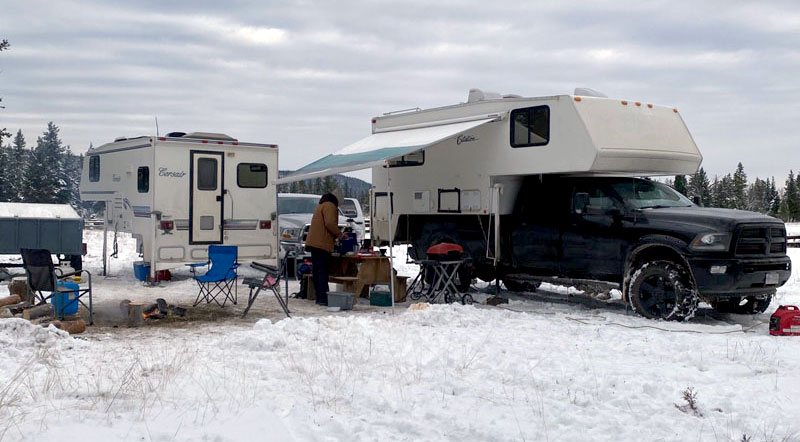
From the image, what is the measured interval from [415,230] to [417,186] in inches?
28.2

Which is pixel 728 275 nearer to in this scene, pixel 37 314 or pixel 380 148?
pixel 380 148

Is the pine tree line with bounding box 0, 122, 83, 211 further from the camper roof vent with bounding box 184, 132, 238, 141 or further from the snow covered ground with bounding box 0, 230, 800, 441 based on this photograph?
the snow covered ground with bounding box 0, 230, 800, 441

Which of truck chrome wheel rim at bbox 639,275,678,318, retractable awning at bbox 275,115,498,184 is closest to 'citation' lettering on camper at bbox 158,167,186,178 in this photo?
retractable awning at bbox 275,115,498,184

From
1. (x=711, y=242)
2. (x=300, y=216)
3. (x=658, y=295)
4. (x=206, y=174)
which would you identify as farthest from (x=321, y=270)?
(x=300, y=216)

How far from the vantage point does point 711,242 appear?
9.02 metres

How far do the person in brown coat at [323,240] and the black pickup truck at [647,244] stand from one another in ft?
7.97

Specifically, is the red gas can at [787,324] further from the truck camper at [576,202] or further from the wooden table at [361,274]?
the wooden table at [361,274]

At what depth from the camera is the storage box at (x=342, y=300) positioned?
10516 millimetres

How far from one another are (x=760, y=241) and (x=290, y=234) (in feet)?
29.4

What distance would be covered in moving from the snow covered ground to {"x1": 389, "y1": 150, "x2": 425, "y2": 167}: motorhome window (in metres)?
3.81

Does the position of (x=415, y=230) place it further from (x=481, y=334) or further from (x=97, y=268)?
(x=97, y=268)

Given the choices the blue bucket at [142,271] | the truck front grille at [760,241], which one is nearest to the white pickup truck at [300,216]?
the blue bucket at [142,271]

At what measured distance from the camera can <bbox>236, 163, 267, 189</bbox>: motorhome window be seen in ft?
44.5

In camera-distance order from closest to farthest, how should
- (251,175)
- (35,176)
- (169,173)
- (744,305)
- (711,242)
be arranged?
(711,242), (744,305), (169,173), (251,175), (35,176)
